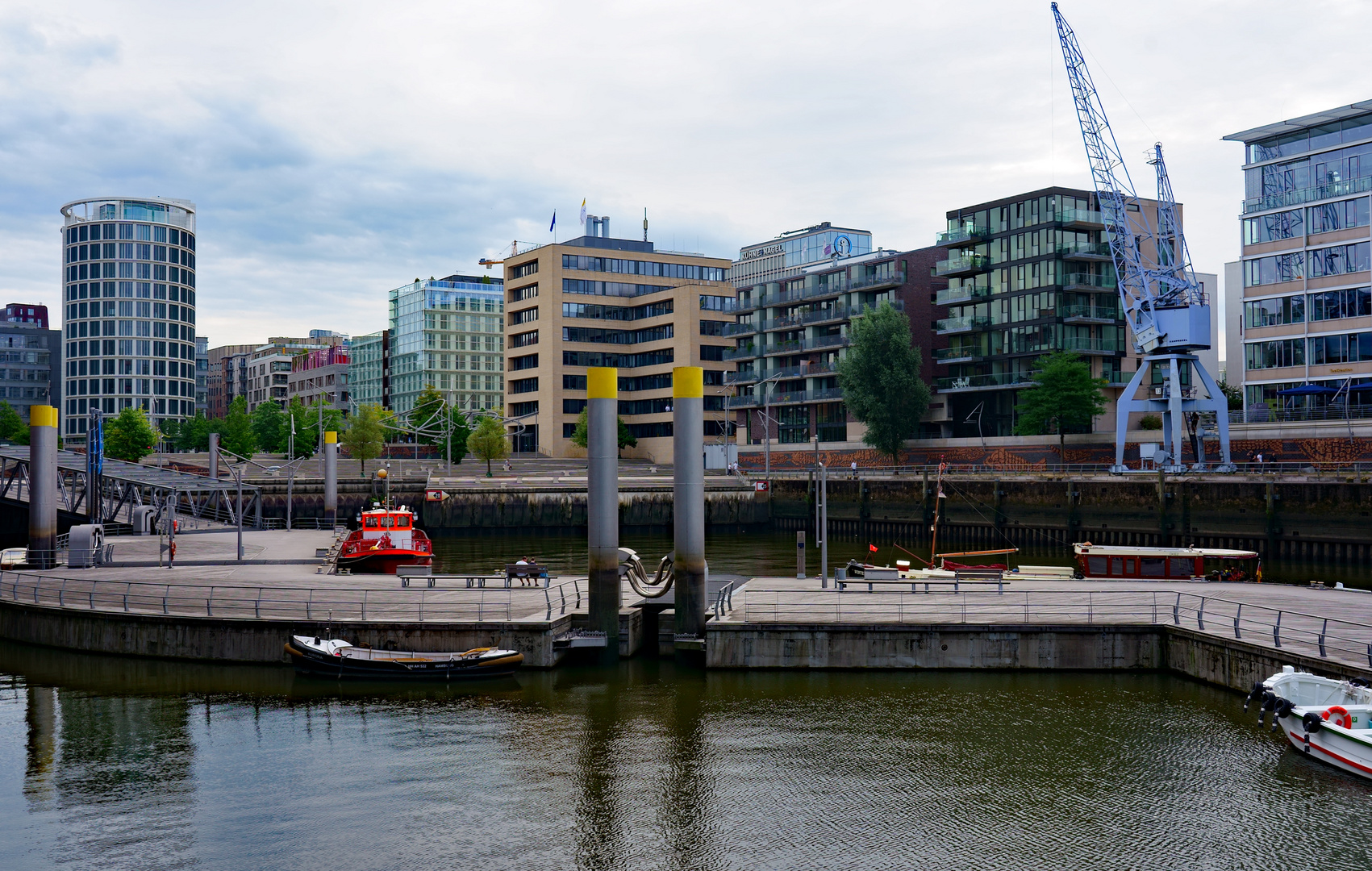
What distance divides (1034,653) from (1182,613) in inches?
236

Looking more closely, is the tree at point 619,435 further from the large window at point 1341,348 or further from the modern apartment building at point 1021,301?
the large window at point 1341,348

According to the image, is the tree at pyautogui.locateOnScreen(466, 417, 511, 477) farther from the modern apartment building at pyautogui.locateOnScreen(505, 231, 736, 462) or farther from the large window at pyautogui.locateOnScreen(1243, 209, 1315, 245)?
the large window at pyautogui.locateOnScreen(1243, 209, 1315, 245)

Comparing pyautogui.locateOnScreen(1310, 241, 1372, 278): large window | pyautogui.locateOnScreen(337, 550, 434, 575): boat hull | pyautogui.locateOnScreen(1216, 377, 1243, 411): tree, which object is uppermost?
pyautogui.locateOnScreen(1310, 241, 1372, 278): large window

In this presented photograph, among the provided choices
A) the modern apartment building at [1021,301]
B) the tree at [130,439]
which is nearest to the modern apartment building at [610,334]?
the modern apartment building at [1021,301]

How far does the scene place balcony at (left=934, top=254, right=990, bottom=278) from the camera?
391ft

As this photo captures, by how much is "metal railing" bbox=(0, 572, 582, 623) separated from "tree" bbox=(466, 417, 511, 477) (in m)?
84.0

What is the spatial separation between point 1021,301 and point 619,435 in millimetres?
60669

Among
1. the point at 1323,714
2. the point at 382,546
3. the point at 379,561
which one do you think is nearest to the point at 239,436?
the point at 382,546

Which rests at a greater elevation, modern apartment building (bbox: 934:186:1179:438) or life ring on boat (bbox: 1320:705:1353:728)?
modern apartment building (bbox: 934:186:1179:438)

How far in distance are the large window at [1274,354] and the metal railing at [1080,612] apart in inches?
2781

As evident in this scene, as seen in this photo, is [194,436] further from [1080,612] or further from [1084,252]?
[1080,612]

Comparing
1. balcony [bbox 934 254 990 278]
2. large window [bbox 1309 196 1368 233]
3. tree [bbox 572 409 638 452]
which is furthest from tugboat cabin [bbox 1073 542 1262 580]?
tree [bbox 572 409 638 452]

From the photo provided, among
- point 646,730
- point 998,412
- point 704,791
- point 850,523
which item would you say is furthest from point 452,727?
point 998,412

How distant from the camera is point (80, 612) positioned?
126 feet
